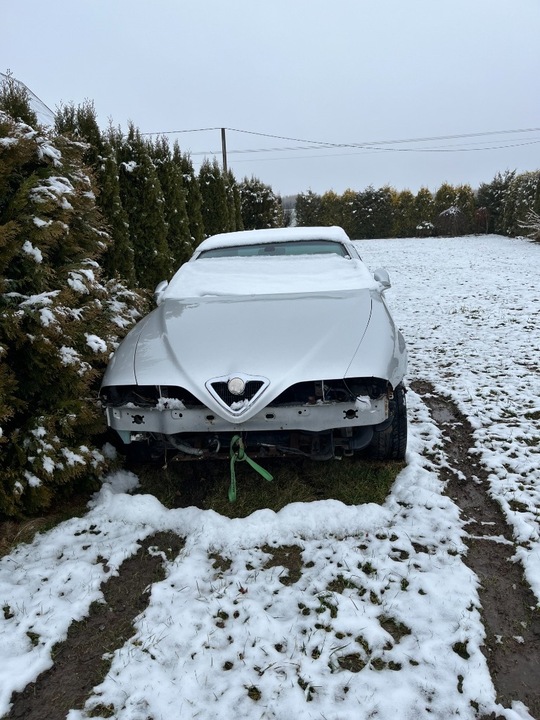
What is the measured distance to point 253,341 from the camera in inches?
119

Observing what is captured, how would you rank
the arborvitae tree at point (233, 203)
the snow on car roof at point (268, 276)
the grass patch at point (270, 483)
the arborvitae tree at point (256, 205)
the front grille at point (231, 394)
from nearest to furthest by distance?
the front grille at point (231, 394) < the grass patch at point (270, 483) < the snow on car roof at point (268, 276) < the arborvitae tree at point (233, 203) < the arborvitae tree at point (256, 205)

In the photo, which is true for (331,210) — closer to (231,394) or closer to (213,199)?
(213,199)

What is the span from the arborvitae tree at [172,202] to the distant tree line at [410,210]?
2161 centimetres

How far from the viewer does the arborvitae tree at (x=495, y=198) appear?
28.1m

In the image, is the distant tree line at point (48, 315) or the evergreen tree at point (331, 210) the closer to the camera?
the distant tree line at point (48, 315)

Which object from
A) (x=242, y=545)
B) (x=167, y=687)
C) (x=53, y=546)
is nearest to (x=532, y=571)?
(x=242, y=545)

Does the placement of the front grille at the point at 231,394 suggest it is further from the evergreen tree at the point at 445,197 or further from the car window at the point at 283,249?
the evergreen tree at the point at 445,197

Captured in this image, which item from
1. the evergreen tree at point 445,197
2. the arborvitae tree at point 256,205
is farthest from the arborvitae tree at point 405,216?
the arborvitae tree at point 256,205

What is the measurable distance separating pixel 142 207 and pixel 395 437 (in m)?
5.21

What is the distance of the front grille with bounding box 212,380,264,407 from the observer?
9.07 feet

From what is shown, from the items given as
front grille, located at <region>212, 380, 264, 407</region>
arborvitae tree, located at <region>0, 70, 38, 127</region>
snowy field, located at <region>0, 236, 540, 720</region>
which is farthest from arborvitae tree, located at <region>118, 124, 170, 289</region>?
front grille, located at <region>212, 380, 264, 407</region>

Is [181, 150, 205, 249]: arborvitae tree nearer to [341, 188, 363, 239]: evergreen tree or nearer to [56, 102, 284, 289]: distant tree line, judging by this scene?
[56, 102, 284, 289]: distant tree line

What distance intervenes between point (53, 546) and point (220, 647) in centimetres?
122

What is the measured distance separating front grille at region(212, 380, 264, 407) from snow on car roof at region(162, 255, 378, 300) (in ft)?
4.15
